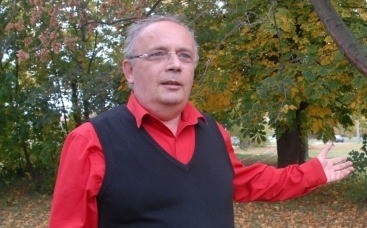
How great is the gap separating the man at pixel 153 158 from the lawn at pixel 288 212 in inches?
284

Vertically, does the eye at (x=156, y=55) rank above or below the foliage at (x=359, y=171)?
above

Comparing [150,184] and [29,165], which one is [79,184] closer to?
[150,184]

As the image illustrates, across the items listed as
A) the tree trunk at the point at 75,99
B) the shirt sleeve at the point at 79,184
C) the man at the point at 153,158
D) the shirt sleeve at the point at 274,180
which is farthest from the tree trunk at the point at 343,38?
the tree trunk at the point at 75,99

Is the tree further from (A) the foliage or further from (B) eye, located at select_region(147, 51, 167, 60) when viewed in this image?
(B) eye, located at select_region(147, 51, 167, 60)

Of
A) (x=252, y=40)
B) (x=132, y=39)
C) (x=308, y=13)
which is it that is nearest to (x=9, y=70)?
(x=252, y=40)

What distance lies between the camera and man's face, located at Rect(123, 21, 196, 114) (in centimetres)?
222

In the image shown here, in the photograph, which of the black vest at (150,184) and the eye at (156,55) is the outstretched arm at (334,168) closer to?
the black vest at (150,184)

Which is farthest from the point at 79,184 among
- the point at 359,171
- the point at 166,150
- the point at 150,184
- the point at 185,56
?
the point at 359,171

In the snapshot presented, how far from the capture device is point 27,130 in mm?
13570

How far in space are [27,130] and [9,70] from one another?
140cm

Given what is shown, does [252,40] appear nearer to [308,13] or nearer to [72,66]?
[308,13]

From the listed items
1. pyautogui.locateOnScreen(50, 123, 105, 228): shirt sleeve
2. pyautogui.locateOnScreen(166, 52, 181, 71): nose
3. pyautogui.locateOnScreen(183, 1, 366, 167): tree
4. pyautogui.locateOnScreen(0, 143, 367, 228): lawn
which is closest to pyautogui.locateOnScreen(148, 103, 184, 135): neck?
pyautogui.locateOnScreen(166, 52, 181, 71): nose

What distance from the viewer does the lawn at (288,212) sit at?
375 inches

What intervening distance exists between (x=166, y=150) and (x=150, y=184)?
0.51 ft
